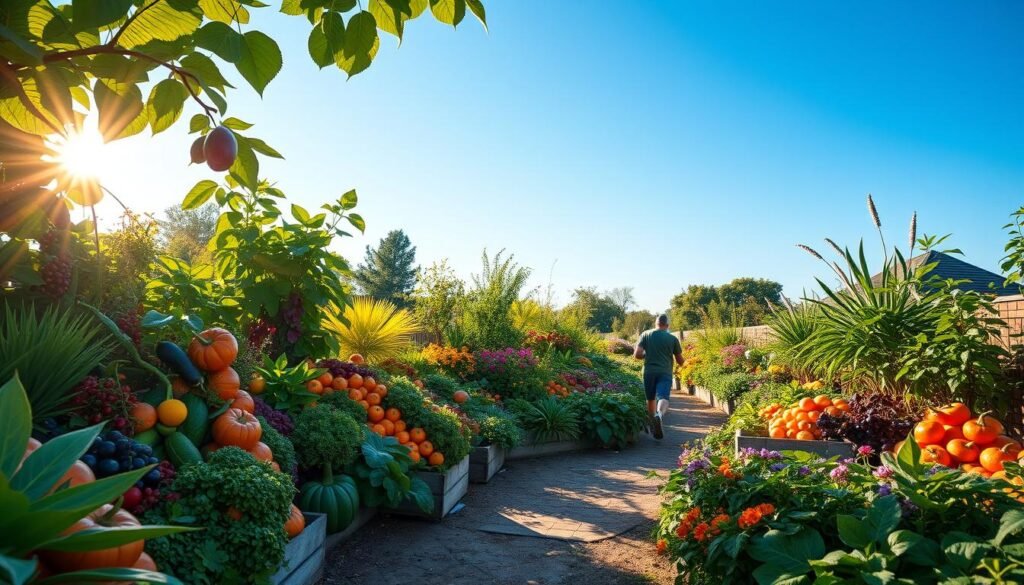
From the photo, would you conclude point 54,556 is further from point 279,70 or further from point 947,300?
point 947,300

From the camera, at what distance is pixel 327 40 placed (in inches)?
53.6

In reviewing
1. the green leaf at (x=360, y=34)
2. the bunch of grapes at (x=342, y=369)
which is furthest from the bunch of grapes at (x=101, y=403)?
the bunch of grapes at (x=342, y=369)

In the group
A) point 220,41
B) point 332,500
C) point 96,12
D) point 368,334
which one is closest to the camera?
point 96,12

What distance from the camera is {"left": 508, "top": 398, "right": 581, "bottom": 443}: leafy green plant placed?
23.1 ft

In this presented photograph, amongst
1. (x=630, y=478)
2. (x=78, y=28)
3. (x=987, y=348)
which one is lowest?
(x=630, y=478)

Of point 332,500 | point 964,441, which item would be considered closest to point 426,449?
point 332,500

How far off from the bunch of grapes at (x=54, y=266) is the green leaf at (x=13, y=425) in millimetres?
1981

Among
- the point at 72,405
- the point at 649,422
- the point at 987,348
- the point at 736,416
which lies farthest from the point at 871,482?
the point at 649,422

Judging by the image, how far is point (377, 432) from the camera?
14.9ft

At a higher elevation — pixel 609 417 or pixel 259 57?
pixel 259 57

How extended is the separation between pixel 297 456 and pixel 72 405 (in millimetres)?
1493

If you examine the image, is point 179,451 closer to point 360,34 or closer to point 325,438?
point 325,438

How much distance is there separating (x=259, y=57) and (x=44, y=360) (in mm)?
1779

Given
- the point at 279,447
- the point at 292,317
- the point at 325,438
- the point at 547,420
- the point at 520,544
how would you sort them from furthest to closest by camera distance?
the point at 547,420
the point at 292,317
the point at 520,544
the point at 325,438
the point at 279,447
